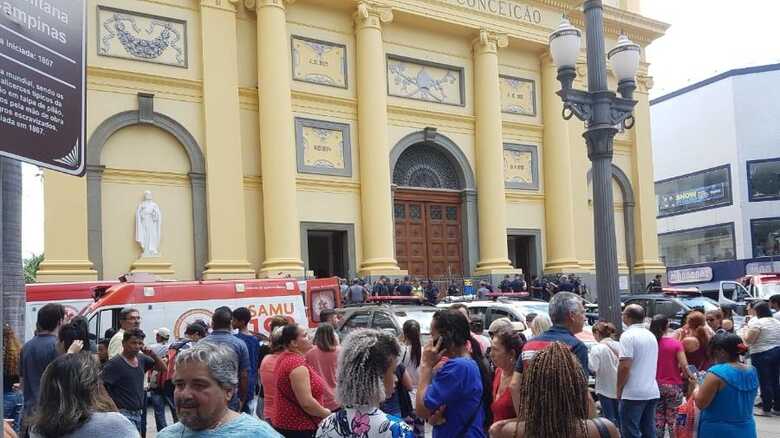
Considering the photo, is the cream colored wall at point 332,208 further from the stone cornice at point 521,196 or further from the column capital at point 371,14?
the stone cornice at point 521,196

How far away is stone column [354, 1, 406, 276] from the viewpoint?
25.0m

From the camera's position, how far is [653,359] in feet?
23.8

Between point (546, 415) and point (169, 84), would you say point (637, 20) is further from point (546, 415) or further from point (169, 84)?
point (546, 415)

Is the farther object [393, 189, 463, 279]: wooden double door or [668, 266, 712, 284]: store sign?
[668, 266, 712, 284]: store sign

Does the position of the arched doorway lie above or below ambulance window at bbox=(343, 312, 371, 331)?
above

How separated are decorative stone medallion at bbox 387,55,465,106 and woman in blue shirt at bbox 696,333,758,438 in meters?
21.8

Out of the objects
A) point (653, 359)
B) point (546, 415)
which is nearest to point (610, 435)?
point (546, 415)

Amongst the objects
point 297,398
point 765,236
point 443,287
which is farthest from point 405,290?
point 765,236

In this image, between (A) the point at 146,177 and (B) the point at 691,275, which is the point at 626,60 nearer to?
(A) the point at 146,177

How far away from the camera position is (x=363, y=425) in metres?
3.53

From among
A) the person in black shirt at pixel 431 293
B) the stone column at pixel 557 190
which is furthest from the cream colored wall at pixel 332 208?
the stone column at pixel 557 190

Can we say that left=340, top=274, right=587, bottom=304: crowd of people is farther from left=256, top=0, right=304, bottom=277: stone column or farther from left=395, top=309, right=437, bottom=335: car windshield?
left=395, top=309, right=437, bottom=335: car windshield

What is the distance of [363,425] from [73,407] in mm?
1309

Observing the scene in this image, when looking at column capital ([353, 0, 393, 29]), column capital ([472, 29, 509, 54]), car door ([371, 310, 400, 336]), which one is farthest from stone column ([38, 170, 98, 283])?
column capital ([472, 29, 509, 54])
